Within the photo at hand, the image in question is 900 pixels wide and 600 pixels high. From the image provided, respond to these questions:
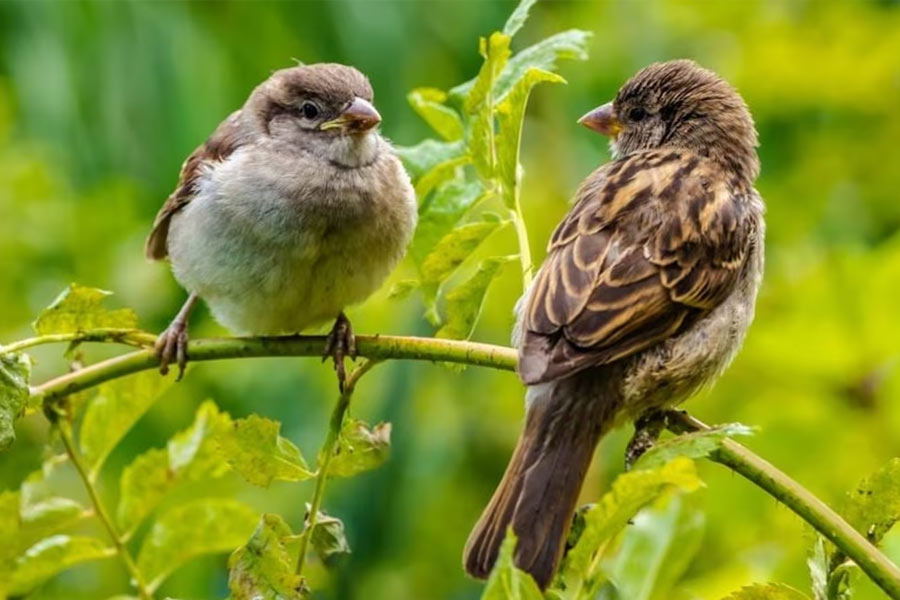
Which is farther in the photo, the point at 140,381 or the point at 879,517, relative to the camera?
the point at 140,381

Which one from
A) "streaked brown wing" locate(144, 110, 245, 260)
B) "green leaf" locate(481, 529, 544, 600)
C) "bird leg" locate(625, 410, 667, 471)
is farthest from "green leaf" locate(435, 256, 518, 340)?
"streaked brown wing" locate(144, 110, 245, 260)

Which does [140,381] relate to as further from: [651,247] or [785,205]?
[785,205]

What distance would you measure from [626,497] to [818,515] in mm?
341

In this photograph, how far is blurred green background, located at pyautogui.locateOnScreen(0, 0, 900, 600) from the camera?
4.59 metres

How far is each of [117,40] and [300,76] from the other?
115 cm

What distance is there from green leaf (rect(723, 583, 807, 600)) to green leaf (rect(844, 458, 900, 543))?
14 centimetres

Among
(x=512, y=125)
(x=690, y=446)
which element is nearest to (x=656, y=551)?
(x=690, y=446)

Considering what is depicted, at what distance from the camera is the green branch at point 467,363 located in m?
2.18

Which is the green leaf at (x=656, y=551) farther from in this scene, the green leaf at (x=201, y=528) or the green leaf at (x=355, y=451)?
the green leaf at (x=201, y=528)

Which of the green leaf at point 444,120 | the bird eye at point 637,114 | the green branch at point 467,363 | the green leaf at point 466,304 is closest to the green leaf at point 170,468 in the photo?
the green branch at point 467,363

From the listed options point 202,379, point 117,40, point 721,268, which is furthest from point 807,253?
point 117,40

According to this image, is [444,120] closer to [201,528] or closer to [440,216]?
→ [440,216]

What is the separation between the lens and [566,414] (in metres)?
2.88

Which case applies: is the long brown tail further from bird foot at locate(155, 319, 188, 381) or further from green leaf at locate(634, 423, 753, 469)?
bird foot at locate(155, 319, 188, 381)
